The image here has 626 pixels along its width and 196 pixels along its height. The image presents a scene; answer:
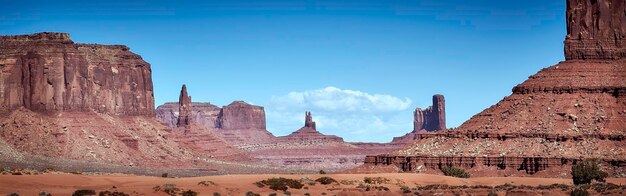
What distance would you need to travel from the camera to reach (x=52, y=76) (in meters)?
139

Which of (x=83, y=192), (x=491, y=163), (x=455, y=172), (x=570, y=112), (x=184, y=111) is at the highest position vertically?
(x=184, y=111)

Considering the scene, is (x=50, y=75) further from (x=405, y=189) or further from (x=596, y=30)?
(x=405, y=189)

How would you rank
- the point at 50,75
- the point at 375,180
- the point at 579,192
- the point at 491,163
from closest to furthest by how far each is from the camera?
the point at 579,192, the point at 375,180, the point at 491,163, the point at 50,75

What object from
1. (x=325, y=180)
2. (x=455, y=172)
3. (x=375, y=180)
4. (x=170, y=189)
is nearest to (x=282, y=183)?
(x=325, y=180)

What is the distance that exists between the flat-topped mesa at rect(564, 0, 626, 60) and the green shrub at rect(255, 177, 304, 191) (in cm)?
4680

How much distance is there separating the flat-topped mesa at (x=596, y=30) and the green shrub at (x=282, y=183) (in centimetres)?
4680

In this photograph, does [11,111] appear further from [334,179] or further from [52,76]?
[334,179]

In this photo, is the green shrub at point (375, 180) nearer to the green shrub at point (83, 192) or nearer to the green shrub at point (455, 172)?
the green shrub at point (455, 172)

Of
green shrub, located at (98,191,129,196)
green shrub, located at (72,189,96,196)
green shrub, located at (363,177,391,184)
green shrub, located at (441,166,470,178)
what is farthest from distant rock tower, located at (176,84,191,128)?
green shrub, located at (98,191,129,196)

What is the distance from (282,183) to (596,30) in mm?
50094

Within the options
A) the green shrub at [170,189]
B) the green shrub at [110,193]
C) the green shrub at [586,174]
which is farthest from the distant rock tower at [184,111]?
the green shrub at [110,193]

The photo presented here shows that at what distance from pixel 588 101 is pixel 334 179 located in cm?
3463

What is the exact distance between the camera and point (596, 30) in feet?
364

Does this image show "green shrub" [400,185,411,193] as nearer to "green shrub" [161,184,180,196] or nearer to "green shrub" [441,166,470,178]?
"green shrub" [161,184,180,196]
